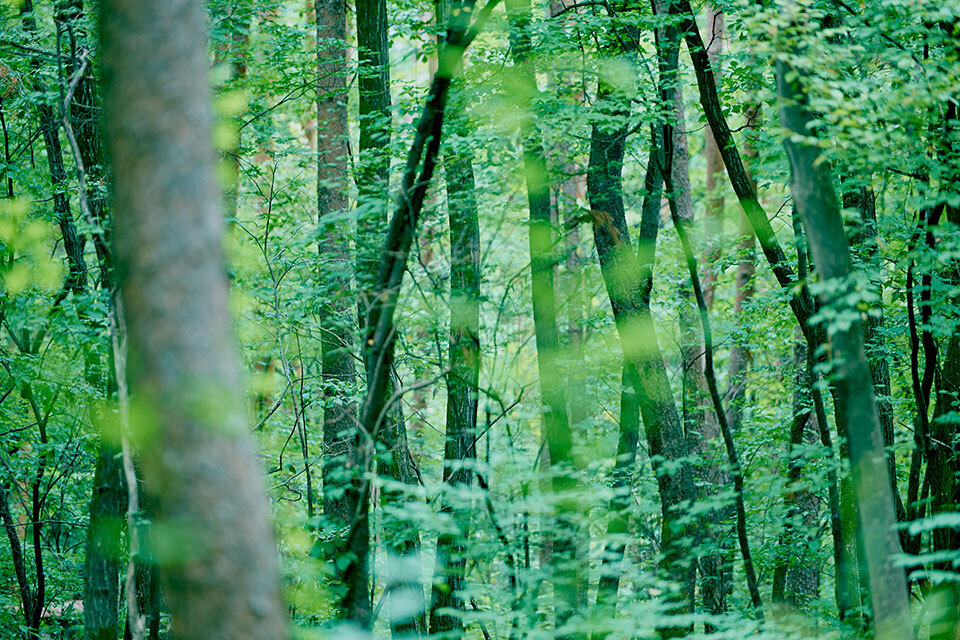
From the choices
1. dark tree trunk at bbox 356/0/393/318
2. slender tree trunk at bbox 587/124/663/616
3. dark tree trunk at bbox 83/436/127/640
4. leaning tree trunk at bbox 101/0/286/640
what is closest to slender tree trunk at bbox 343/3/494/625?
dark tree trunk at bbox 356/0/393/318

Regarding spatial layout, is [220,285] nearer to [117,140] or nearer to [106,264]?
[117,140]

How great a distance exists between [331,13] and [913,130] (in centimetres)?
767

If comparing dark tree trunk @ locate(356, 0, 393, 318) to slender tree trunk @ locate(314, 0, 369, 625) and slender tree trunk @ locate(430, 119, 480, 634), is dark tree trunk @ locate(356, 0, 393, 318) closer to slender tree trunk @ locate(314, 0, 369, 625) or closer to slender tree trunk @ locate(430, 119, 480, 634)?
slender tree trunk @ locate(314, 0, 369, 625)

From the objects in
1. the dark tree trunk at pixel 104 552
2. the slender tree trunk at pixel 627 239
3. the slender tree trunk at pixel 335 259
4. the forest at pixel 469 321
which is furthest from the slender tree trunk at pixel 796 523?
the dark tree trunk at pixel 104 552

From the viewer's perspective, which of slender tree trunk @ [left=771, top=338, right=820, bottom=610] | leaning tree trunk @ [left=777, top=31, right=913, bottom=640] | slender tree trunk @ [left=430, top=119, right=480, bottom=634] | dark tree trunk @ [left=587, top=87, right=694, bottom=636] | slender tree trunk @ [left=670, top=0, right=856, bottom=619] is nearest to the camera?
leaning tree trunk @ [left=777, top=31, right=913, bottom=640]

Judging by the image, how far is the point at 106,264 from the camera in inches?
279

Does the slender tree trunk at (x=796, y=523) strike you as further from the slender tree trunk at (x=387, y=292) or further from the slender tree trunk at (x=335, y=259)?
the slender tree trunk at (x=335, y=259)

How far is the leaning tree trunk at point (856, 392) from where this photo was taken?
465 centimetres

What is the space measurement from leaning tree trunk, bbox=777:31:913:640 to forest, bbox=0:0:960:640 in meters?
0.02

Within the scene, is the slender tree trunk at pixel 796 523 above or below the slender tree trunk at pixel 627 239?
below

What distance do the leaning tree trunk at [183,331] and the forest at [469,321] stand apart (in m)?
0.01

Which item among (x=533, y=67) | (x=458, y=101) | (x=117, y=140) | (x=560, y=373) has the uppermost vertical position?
(x=533, y=67)

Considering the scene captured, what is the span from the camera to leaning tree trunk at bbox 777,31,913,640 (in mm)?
4648

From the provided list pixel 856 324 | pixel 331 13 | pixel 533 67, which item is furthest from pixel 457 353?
pixel 331 13
